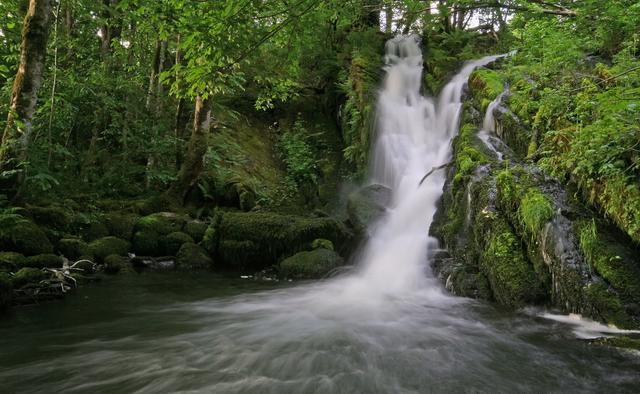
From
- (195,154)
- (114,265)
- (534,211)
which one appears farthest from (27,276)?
(534,211)

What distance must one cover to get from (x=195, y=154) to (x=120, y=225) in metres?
2.84

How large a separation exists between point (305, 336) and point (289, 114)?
1333 centimetres

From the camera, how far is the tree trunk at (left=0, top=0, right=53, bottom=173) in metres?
6.71

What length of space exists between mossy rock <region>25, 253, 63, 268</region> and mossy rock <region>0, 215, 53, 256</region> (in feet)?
1.11

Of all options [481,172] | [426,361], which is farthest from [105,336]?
[481,172]

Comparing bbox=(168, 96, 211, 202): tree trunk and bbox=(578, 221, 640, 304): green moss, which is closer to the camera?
bbox=(578, 221, 640, 304): green moss

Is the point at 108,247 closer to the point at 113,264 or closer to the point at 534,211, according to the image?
the point at 113,264

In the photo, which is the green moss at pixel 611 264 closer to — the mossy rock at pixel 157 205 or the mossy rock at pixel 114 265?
the mossy rock at pixel 114 265

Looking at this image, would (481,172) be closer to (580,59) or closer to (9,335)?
(580,59)

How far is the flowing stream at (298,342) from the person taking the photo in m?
3.53

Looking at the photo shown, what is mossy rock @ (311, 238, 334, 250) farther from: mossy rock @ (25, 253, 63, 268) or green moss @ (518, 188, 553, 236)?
mossy rock @ (25, 253, 63, 268)

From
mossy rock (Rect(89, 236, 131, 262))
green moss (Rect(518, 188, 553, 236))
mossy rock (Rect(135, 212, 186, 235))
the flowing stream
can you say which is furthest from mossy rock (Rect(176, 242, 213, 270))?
green moss (Rect(518, 188, 553, 236))

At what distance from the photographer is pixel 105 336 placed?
15.1 ft

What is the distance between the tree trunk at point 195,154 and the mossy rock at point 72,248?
3.30 metres
